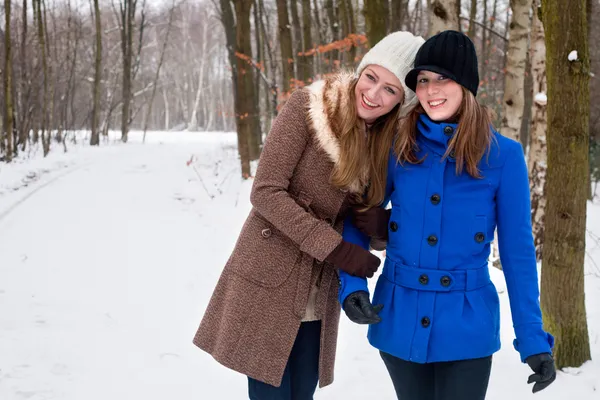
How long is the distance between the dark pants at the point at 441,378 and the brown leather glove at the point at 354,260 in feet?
1.11

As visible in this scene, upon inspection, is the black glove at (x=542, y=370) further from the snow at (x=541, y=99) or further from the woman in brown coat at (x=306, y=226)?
the snow at (x=541, y=99)

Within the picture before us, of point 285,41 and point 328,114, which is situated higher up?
point 285,41

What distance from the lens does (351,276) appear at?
222 centimetres

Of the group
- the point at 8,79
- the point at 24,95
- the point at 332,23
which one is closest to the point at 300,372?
the point at 8,79

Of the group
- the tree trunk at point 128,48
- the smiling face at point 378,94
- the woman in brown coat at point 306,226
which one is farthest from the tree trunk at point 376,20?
the tree trunk at point 128,48

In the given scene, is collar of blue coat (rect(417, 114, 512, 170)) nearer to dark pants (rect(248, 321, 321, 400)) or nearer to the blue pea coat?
the blue pea coat

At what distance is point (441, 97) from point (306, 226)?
67 centimetres

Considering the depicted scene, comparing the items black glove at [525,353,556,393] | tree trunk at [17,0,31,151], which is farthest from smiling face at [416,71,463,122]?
tree trunk at [17,0,31,151]

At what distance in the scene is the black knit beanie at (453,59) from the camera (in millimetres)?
2035

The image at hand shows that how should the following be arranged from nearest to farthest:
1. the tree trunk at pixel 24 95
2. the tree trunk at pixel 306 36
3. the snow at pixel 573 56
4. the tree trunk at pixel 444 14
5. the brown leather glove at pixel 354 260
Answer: the brown leather glove at pixel 354 260, the snow at pixel 573 56, the tree trunk at pixel 444 14, the tree trunk at pixel 24 95, the tree trunk at pixel 306 36

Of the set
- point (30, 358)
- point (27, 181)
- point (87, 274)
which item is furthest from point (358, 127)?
point (27, 181)

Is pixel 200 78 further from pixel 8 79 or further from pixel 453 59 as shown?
pixel 453 59

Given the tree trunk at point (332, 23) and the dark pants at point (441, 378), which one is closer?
the dark pants at point (441, 378)

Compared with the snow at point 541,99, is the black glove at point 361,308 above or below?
below
